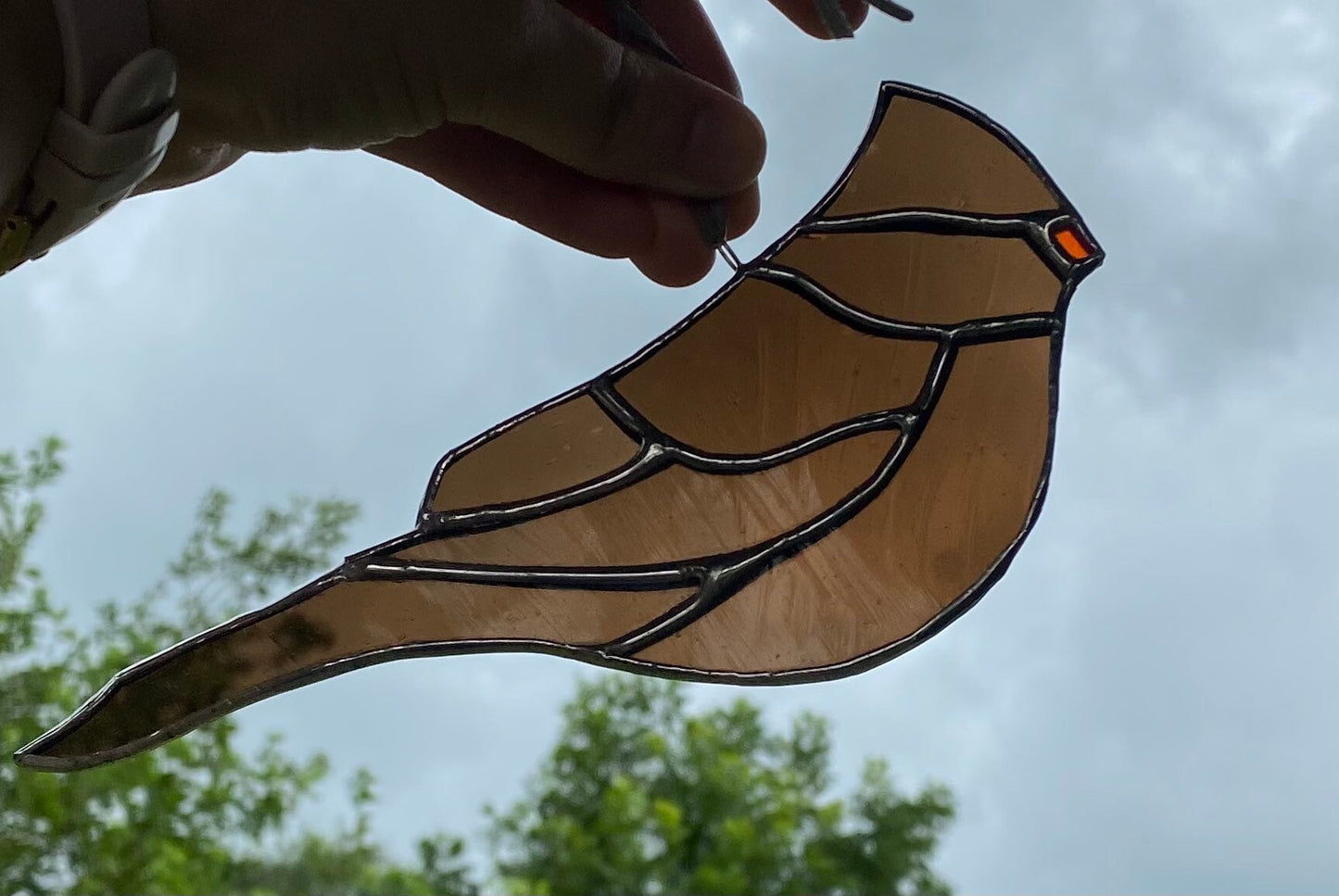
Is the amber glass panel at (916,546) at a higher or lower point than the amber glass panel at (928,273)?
lower

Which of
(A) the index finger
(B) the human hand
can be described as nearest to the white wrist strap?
(B) the human hand

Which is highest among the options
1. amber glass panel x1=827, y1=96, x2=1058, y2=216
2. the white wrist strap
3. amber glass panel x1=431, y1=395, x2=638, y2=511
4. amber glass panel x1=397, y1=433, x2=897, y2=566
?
the white wrist strap

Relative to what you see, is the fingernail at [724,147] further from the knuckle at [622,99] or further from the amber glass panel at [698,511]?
the amber glass panel at [698,511]

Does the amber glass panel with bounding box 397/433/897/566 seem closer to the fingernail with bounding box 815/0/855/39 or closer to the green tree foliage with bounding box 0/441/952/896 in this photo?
the fingernail with bounding box 815/0/855/39

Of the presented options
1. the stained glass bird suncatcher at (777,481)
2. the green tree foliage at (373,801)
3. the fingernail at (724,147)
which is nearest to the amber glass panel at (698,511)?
the stained glass bird suncatcher at (777,481)

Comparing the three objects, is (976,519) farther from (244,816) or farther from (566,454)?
(244,816)

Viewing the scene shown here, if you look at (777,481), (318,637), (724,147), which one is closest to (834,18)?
(724,147)
